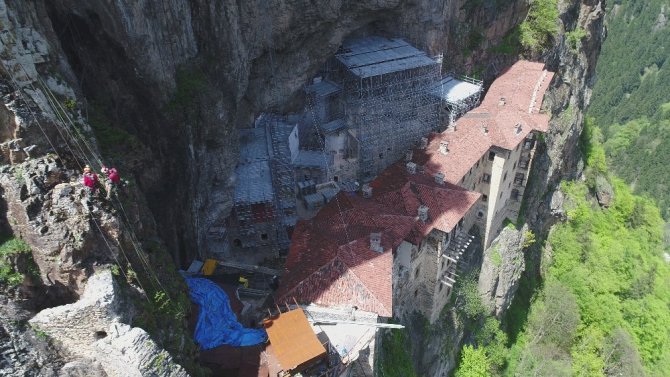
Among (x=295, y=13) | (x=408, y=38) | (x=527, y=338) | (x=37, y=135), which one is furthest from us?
(x=527, y=338)

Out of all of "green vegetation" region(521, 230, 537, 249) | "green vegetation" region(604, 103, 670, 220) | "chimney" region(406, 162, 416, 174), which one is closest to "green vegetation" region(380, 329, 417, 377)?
"chimney" region(406, 162, 416, 174)

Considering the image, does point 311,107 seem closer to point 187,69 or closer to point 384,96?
point 384,96

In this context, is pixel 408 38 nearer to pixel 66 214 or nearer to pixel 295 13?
pixel 295 13

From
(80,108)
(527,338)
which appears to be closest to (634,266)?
(527,338)

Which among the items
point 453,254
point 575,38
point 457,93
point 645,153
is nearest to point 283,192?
point 453,254

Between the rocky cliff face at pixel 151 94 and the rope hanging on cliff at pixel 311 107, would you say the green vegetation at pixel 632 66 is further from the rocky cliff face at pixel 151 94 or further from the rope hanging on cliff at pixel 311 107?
the rope hanging on cliff at pixel 311 107

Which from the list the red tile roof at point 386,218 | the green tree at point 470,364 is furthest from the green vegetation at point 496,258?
the red tile roof at point 386,218
